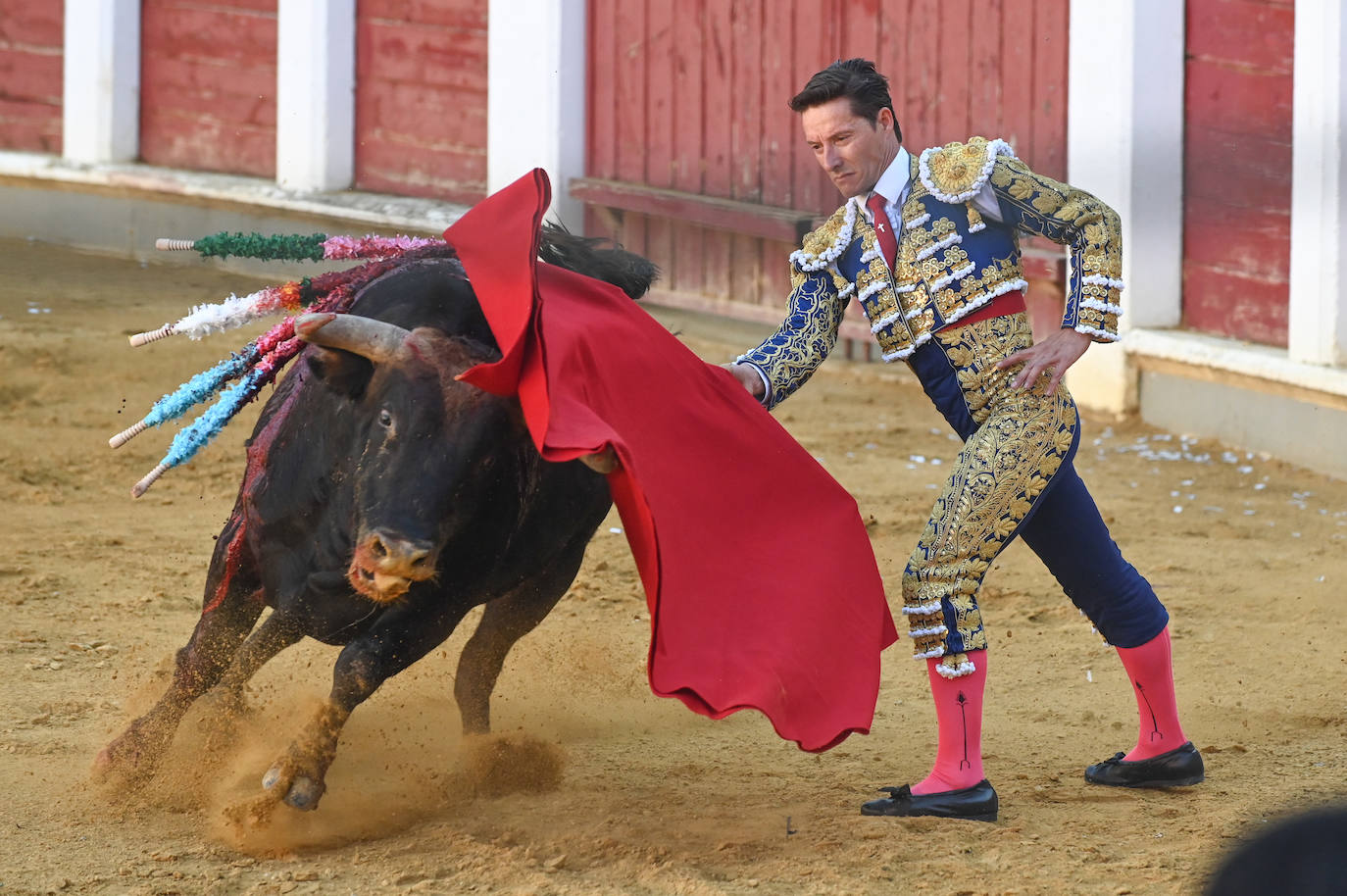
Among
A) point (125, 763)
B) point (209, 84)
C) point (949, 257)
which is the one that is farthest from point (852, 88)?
point (209, 84)

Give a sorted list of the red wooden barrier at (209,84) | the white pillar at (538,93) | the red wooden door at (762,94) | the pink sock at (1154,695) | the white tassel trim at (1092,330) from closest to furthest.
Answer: the white tassel trim at (1092,330), the pink sock at (1154,695), the red wooden door at (762,94), the white pillar at (538,93), the red wooden barrier at (209,84)

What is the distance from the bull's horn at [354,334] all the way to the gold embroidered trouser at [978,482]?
0.96 meters

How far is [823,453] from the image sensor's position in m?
6.37

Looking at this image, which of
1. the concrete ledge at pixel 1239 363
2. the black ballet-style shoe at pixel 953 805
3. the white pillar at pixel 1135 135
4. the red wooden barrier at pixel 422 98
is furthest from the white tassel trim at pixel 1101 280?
the red wooden barrier at pixel 422 98

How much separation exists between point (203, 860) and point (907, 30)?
17.8ft

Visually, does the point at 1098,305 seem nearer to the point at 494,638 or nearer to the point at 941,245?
the point at 941,245

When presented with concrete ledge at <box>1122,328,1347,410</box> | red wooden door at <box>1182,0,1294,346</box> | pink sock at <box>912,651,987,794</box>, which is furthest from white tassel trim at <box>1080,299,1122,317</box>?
red wooden door at <box>1182,0,1294,346</box>

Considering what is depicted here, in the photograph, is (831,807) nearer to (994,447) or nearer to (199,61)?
(994,447)

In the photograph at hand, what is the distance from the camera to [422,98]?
8758 mm

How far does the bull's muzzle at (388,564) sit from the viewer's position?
2.76 m

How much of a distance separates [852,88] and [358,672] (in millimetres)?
1319

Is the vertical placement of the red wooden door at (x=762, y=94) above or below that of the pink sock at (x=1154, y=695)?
above

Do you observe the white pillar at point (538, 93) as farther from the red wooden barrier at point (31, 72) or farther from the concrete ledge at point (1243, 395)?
the concrete ledge at point (1243, 395)

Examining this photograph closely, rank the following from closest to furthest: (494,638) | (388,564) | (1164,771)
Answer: (388,564)
(1164,771)
(494,638)
